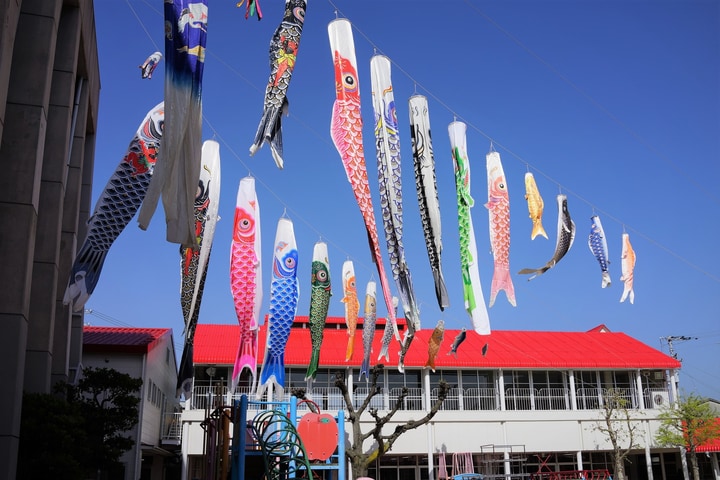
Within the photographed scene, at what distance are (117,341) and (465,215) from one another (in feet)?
41.1

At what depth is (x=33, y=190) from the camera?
9.59 meters

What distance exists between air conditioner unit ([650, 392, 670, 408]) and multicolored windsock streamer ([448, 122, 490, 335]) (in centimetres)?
2045

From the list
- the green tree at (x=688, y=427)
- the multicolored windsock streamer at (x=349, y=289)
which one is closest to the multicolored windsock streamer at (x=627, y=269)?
the multicolored windsock streamer at (x=349, y=289)

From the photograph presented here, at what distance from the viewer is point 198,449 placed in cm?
2362

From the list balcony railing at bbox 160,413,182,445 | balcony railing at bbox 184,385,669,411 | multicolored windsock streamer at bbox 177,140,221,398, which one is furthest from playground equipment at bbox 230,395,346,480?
balcony railing at bbox 160,413,182,445

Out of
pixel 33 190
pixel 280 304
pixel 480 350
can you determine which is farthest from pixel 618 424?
pixel 33 190

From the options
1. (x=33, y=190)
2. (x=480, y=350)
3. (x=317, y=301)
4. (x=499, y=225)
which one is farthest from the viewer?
(x=480, y=350)

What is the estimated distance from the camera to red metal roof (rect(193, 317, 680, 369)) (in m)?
27.0

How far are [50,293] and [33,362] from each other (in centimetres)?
111

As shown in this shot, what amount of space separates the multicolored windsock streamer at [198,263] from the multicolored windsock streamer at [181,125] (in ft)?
16.2

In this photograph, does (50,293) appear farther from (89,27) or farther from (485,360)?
(485,360)

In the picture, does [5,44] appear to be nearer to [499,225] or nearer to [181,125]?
[181,125]

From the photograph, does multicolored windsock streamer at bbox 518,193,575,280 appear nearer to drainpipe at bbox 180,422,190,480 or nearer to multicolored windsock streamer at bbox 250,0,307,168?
multicolored windsock streamer at bbox 250,0,307,168

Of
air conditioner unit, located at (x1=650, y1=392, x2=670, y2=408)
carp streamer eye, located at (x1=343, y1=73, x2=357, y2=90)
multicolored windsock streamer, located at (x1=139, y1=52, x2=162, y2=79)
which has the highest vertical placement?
multicolored windsock streamer, located at (x1=139, y1=52, x2=162, y2=79)
